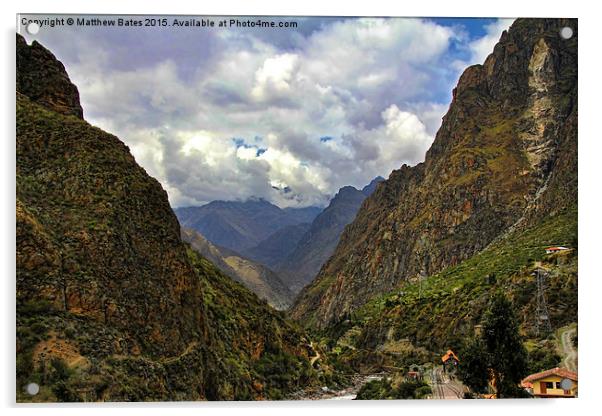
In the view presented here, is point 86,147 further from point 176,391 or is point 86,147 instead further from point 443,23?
point 443,23

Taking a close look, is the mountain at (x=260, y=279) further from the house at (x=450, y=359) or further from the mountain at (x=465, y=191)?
the house at (x=450, y=359)

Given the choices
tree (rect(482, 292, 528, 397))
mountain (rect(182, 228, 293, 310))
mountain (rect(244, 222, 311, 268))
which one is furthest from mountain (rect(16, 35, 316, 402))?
mountain (rect(244, 222, 311, 268))

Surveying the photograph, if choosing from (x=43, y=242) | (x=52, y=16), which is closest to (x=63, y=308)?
(x=43, y=242)

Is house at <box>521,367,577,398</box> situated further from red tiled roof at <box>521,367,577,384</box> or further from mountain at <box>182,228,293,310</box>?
mountain at <box>182,228,293,310</box>

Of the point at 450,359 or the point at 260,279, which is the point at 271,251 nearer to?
the point at 260,279

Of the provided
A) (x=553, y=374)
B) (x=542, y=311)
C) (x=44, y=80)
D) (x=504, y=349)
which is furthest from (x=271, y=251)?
(x=553, y=374)
